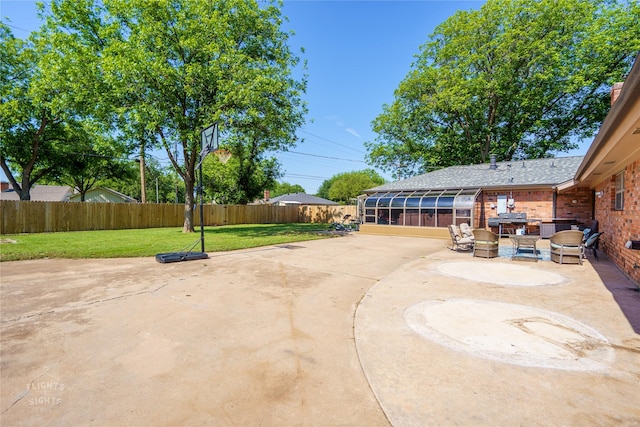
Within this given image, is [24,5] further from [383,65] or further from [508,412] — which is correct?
[508,412]

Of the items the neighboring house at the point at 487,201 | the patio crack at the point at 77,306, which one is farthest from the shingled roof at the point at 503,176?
the patio crack at the point at 77,306

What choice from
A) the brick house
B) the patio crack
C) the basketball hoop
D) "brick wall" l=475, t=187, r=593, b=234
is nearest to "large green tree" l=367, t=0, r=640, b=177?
the brick house

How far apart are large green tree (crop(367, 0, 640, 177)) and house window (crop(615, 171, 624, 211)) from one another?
16384 millimetres

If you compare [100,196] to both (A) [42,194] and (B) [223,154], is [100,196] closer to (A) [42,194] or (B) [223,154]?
(A) [42,194]

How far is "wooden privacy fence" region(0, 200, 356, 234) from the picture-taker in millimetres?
15008

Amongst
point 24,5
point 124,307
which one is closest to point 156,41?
point 24,5

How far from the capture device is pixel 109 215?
59.7ft

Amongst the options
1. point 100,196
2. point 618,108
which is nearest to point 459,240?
point 618,108

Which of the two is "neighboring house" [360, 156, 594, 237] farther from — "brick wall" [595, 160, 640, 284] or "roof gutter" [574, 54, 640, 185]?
"roof gutter" [574, 54, 640, 185]

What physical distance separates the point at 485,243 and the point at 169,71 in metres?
13.7

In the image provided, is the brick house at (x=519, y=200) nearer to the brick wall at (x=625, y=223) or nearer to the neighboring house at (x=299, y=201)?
the brick wall at (x=625, y=223)

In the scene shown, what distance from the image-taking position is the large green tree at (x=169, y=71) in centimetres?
1220

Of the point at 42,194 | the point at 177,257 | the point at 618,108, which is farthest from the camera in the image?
the point at 42,194

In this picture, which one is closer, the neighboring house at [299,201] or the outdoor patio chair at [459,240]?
the outdoor patio chair at [459,240]
